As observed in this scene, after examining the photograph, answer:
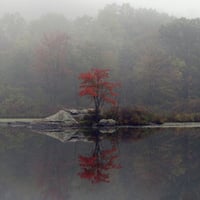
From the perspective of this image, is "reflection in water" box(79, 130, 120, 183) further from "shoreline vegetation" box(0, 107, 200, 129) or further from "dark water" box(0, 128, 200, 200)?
"shoreline vegetation" box(0, 107, 200, 129)

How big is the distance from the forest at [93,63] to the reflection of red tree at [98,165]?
931 inches

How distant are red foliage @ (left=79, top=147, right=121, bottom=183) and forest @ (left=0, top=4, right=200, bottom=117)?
2409cm

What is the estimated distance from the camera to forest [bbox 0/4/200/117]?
47.4m

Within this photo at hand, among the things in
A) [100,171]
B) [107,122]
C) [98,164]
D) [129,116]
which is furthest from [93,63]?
[100,171]

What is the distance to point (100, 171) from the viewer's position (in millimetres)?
12875

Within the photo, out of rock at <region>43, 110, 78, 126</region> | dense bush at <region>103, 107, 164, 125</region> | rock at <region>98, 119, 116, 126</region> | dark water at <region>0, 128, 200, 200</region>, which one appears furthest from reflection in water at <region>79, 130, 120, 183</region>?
dense bush at <region>103, 107, 164, 125</region>

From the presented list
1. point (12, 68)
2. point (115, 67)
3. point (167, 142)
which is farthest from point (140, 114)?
point (12, 68)

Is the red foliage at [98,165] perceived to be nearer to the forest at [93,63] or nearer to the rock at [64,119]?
the rock at [64,119]

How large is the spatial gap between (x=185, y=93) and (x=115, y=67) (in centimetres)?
965

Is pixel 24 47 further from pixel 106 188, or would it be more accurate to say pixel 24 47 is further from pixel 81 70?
pixel 106 188

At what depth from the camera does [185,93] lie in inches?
2116

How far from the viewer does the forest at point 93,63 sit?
47406 millimetres

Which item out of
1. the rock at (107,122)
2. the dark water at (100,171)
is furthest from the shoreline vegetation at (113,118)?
the dark water at (100,171)

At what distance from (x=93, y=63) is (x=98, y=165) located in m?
38.1
